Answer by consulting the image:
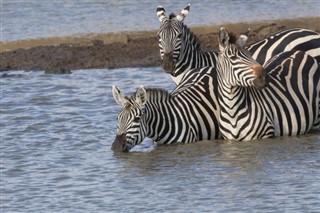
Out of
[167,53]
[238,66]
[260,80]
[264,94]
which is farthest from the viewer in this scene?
[167,53]

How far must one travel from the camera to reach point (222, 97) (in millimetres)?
13086

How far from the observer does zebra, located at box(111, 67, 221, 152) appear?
506 inches

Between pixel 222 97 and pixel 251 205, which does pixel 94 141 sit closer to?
pixel 222 97

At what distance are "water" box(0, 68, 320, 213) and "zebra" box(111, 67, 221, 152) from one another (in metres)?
0.16

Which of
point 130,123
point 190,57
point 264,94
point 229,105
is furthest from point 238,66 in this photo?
point 190,57

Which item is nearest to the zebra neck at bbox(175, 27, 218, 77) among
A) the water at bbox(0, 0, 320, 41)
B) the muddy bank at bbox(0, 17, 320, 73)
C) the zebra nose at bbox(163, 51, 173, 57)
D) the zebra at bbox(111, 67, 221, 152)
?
the zebra nose at bbox(163, 51, 173, 57)

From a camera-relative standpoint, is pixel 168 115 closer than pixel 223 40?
No

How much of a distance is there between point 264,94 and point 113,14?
36.3 feet

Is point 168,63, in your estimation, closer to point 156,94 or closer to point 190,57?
point 190,57

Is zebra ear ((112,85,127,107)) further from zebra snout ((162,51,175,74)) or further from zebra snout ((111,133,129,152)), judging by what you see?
zebra snout ((162,51,175,74))

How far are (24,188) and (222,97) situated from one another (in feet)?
9.10

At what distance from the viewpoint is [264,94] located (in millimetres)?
13312

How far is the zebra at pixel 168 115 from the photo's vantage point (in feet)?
42.1

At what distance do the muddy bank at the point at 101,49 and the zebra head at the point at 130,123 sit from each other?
5821 millimetres
